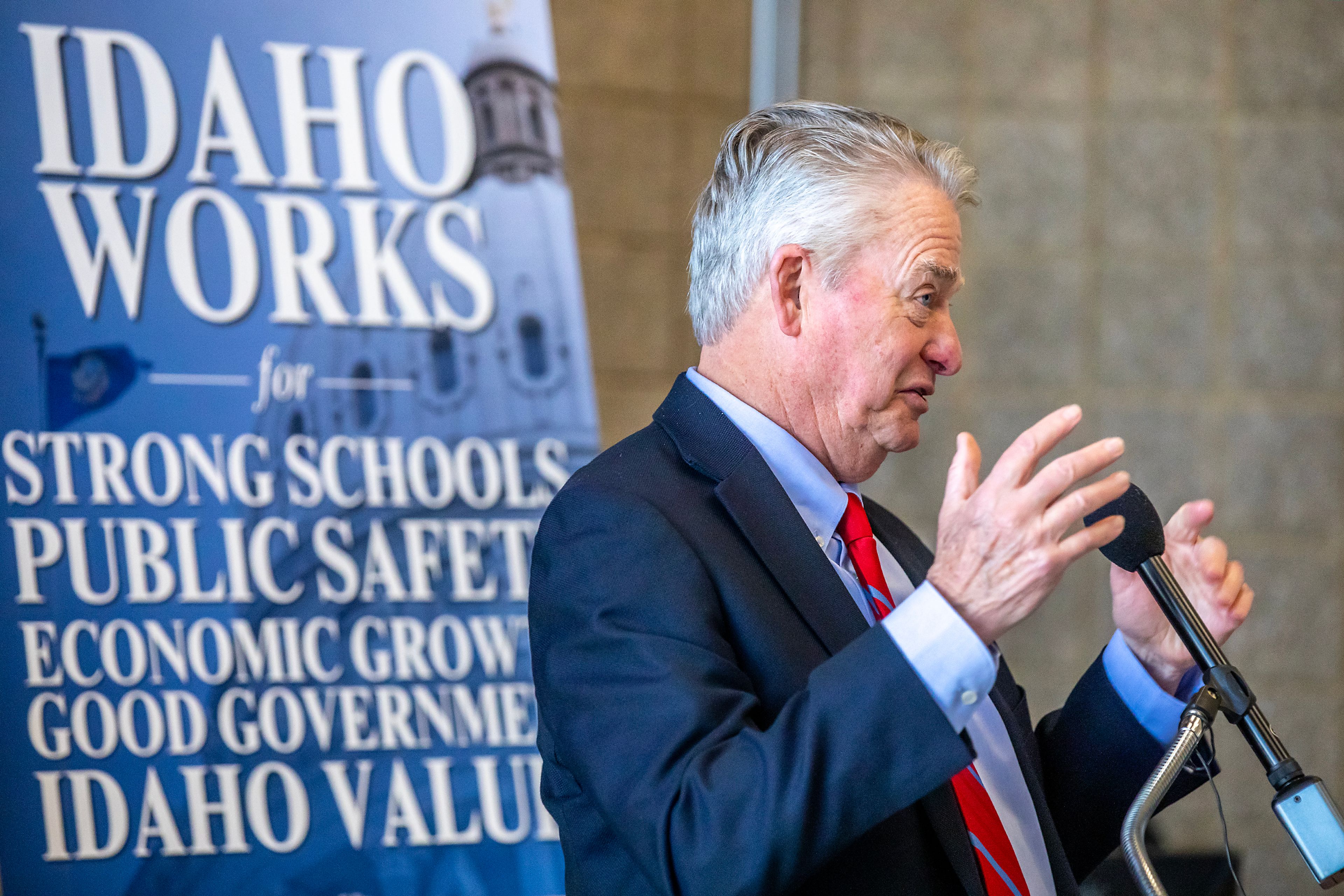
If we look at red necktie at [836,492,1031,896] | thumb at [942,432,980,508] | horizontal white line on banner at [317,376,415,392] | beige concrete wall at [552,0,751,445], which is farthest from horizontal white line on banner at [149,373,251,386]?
thumb at [942,432,980,508]

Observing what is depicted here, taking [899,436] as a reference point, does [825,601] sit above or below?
below

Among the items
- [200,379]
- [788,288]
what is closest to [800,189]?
[788,288]

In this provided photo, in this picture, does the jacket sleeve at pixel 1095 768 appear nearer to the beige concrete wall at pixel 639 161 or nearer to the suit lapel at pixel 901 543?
the suit lapel at pixel 901 543

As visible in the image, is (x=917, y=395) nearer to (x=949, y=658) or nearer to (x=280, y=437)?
(x=949, y=658)

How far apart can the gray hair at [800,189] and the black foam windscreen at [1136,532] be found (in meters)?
0.43

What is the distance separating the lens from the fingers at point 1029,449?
1045 millimetres

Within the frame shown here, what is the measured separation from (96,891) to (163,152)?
145 cm

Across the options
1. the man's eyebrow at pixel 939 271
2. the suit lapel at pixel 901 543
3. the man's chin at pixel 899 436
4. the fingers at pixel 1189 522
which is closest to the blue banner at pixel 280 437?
the suit lapel at pixel 901 543

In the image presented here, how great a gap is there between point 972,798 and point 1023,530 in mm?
450

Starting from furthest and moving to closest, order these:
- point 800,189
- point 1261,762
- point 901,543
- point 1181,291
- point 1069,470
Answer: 1. point 1181,291
2. point 901,543
3. point 800,189
4. point 1261,762
5. point 1069,470

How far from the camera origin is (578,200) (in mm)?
2863

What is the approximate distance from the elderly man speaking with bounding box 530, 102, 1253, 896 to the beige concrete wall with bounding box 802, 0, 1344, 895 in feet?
4.96

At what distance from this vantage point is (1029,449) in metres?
1.05

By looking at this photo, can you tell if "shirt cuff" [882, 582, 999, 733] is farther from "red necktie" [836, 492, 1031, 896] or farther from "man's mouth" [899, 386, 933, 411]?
"man's mouth" [899, 386, 933, 411]
